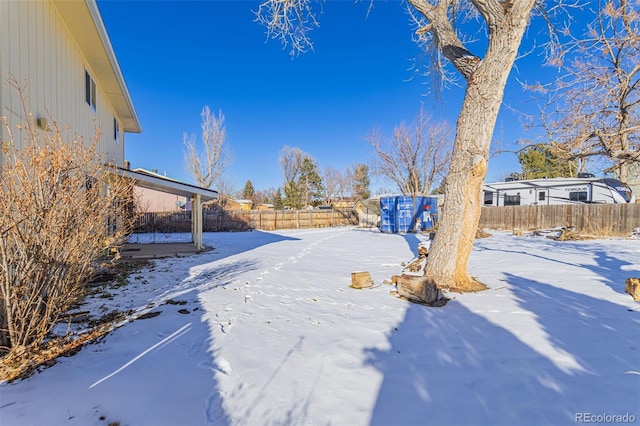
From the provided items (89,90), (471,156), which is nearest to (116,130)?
(89,90)

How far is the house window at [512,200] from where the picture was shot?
17797mm

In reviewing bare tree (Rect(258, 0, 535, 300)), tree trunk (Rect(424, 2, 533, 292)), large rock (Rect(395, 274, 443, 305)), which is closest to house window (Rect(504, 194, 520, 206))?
bare tree (Rect(258, 0, 535, 300))

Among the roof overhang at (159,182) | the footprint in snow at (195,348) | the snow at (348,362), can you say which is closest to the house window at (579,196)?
the snow at (348,362)

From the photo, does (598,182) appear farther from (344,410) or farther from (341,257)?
(344,410)

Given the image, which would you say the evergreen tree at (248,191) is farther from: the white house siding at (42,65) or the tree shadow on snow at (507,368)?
the tree shadow on snow at (507,368)

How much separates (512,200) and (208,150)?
76.4 feet

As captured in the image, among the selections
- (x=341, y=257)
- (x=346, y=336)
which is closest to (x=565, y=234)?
(x=341, y=257)

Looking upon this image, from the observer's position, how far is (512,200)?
59.1 feet

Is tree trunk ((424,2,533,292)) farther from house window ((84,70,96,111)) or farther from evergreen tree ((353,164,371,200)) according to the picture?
evergreen tree ((353,164,371,200))

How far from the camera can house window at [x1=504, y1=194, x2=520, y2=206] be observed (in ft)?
58.4

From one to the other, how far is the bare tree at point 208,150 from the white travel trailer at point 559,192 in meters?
21.2

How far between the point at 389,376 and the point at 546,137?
6.86 meters

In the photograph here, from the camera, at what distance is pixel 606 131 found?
576 cm

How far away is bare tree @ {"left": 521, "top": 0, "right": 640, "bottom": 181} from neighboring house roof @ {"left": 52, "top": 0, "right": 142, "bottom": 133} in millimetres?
9043
